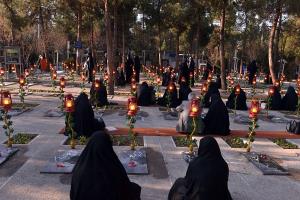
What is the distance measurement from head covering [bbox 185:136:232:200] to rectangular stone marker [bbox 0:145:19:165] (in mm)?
4465

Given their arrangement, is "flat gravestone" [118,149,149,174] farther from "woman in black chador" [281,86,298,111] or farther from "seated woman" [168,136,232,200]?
"woman in black chador" [281,86,298,111]

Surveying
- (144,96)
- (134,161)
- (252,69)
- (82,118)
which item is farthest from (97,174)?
(252,69)

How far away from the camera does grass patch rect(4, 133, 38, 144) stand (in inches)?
388

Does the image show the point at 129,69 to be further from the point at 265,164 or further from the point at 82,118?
the point at 265,164

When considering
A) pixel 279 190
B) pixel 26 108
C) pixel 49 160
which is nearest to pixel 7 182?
pixel 49 160

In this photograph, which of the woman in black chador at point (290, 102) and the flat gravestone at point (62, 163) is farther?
the woman in black chador at point (290, 102)

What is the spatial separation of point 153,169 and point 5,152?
3.10 metres

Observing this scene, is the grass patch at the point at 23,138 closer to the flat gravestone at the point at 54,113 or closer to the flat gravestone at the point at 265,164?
the flat gravestone at the point at 54,113

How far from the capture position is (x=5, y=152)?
8711mm

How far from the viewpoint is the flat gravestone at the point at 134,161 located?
25.6 feet

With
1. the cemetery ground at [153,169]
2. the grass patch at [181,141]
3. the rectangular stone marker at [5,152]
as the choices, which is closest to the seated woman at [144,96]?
the cemetery ground at [153,169]

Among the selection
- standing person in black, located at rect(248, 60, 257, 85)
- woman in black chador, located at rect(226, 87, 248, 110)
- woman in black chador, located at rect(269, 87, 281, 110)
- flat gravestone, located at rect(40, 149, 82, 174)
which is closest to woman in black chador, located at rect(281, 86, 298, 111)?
woman in black chador, located at rect(269, 87, 281, 110)

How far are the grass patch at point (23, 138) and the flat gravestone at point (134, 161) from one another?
251 cm

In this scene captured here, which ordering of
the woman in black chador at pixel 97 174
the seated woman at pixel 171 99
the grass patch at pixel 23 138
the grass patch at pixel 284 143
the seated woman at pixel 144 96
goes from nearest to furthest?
1. the woman in black chador at pixel 97 174
2. the grass patch at pixel 23 138
3. the grass patch at pixel 284 143
4. the seated woman at pixel 171 99
5. the seated woman at pixel 144 96
